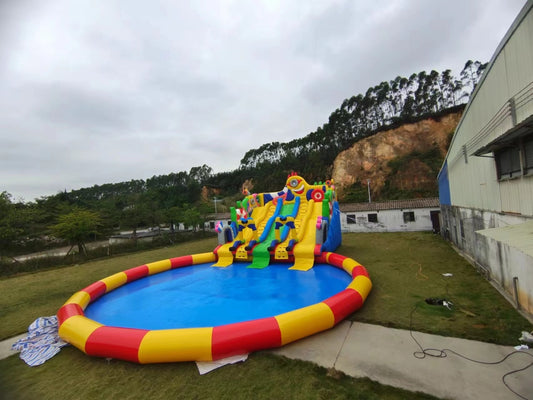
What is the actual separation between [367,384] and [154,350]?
9.98 feet

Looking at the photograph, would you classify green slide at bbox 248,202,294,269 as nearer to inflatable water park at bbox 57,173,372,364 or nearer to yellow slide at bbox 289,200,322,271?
inflatable water park at bbox 57,173,372,364

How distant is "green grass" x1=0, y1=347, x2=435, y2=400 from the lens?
3.12 m

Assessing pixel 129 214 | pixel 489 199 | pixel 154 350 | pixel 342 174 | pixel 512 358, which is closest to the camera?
pixel 512 358

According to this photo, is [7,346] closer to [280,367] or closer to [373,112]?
[280,367]

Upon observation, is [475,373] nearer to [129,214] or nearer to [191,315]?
[191,315]

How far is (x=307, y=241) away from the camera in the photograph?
34.2 feet

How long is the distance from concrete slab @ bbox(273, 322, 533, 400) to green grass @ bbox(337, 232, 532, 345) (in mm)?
363

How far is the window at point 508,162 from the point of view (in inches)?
192

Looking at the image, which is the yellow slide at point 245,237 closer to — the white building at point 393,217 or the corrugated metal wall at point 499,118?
the corrugated metal wall at point 499,118

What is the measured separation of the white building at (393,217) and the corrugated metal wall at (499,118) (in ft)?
27.4

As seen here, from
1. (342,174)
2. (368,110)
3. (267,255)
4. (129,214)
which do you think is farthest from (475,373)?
(368,110)

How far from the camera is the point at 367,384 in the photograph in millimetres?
3146

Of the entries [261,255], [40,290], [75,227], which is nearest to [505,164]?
[261,255]

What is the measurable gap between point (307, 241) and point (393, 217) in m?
9.53
